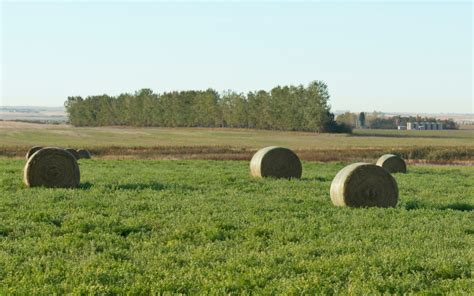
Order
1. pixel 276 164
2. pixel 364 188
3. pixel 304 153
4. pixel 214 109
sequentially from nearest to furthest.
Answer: pixel 364 188 < pixel 276 164 < pixel 304 153 < pixel 214 109

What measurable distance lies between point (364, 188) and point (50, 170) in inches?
400

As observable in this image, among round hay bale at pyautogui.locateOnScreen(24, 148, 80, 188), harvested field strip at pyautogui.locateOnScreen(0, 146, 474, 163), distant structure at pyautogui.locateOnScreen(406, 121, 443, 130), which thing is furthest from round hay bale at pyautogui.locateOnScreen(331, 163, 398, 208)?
distant structure at pyautogui.locateOnScreen(406, 121, 443, 130)

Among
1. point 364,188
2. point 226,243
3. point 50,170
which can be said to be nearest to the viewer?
point 226,243

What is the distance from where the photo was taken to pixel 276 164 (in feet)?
83.8

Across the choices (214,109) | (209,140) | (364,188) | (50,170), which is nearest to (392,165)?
(364,188)

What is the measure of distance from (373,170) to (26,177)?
11015mm

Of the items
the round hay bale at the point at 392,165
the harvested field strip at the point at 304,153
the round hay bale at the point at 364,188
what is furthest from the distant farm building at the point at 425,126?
the round hay bale at the point at 364,188

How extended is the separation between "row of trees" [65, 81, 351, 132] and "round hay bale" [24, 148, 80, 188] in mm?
97866

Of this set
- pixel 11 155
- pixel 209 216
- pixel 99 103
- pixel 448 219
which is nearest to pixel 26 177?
pixel 209 216

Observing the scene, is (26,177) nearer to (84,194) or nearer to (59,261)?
(84,194)

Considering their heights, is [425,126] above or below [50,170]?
below

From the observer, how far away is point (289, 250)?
1159 cm

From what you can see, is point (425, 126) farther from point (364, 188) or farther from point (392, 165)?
point (364, 188)

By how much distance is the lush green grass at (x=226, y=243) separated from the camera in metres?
9.59
